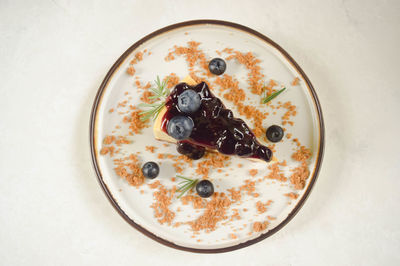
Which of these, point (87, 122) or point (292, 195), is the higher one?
point (87, 122)

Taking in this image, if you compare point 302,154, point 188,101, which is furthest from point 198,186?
point 302,154

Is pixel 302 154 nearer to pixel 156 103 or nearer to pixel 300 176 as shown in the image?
pixel 300 176

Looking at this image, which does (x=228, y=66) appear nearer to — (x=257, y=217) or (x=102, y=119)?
(x=102, y=119)

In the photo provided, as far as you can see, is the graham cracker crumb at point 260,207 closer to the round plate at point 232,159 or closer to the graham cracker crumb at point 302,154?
the round plate at point 232,159

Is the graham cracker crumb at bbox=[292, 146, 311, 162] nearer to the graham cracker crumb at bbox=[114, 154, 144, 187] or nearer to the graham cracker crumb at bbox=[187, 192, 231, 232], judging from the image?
the graham cracker crumb at bbox=[187, 192, 231, 232]

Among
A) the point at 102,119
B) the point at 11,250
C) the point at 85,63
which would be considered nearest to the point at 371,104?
the point at 102,119
